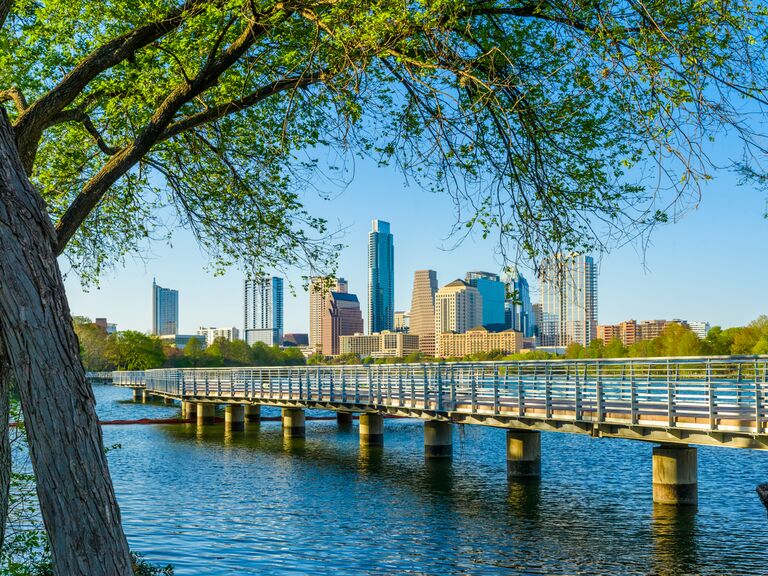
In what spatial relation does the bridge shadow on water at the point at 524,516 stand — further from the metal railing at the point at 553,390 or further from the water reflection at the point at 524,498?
the metal railing at the point at 553,390

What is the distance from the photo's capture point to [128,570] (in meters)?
4.98

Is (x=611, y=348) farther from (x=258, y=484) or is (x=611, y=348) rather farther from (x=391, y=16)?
(x=391, y=16)

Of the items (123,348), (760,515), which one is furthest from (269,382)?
(123,348)

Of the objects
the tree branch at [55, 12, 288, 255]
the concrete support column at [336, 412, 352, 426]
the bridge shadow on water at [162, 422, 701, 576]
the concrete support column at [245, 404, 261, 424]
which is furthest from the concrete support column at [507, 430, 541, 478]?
the concrete support column at [245, 404, 261, 424]

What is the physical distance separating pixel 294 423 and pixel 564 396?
83.6 ft

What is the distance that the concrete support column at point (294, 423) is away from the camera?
49.6m

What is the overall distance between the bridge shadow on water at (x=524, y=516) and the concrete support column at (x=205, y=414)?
21.1 m

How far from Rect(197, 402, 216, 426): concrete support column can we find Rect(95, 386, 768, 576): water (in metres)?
19.7

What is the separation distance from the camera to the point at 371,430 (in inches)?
1743

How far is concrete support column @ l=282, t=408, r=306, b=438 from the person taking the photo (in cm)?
4956

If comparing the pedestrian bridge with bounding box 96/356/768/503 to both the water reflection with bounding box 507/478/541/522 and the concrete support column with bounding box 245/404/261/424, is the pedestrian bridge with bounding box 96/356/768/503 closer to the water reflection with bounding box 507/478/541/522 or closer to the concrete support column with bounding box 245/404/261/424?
the water reflection with bounding box 507/478/541/522

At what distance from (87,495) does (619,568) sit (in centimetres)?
1502

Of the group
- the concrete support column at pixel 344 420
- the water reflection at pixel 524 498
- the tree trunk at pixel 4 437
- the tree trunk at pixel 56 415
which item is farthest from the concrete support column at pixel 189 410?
the tree trunk at pixel 56 415

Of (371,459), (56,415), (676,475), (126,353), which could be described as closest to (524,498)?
(676,475)
